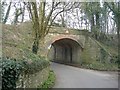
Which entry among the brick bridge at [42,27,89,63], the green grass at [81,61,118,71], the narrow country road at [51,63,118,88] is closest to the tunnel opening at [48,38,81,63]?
the brick bridge at [42,27,89,63]

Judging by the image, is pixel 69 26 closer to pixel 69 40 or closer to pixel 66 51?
pixel 69 40

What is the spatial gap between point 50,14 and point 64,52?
18.8 m

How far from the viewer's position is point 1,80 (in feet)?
20.8

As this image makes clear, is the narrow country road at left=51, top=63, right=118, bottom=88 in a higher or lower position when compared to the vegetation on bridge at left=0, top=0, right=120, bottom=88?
lower

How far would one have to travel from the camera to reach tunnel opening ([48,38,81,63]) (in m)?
28.8

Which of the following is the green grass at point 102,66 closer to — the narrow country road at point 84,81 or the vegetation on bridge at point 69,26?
the vegetation on bridge at point 69,26

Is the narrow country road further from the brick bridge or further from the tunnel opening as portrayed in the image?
the tunnel opening

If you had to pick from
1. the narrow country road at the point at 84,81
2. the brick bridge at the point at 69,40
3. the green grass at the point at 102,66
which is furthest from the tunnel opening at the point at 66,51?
the narrow country road at the point at 84,81

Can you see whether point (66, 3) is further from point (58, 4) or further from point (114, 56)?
point (114, 56)

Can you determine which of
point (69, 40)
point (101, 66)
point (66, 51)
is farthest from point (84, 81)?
point (66, 51)

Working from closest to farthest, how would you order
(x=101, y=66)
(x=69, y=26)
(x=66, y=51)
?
1. (x=101, y=66)
2. (x=69, y=26)
3. (x=66, y=51)

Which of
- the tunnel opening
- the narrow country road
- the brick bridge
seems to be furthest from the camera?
the tunnel opening

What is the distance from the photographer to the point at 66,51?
33375 mm

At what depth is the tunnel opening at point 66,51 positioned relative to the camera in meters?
28.8
